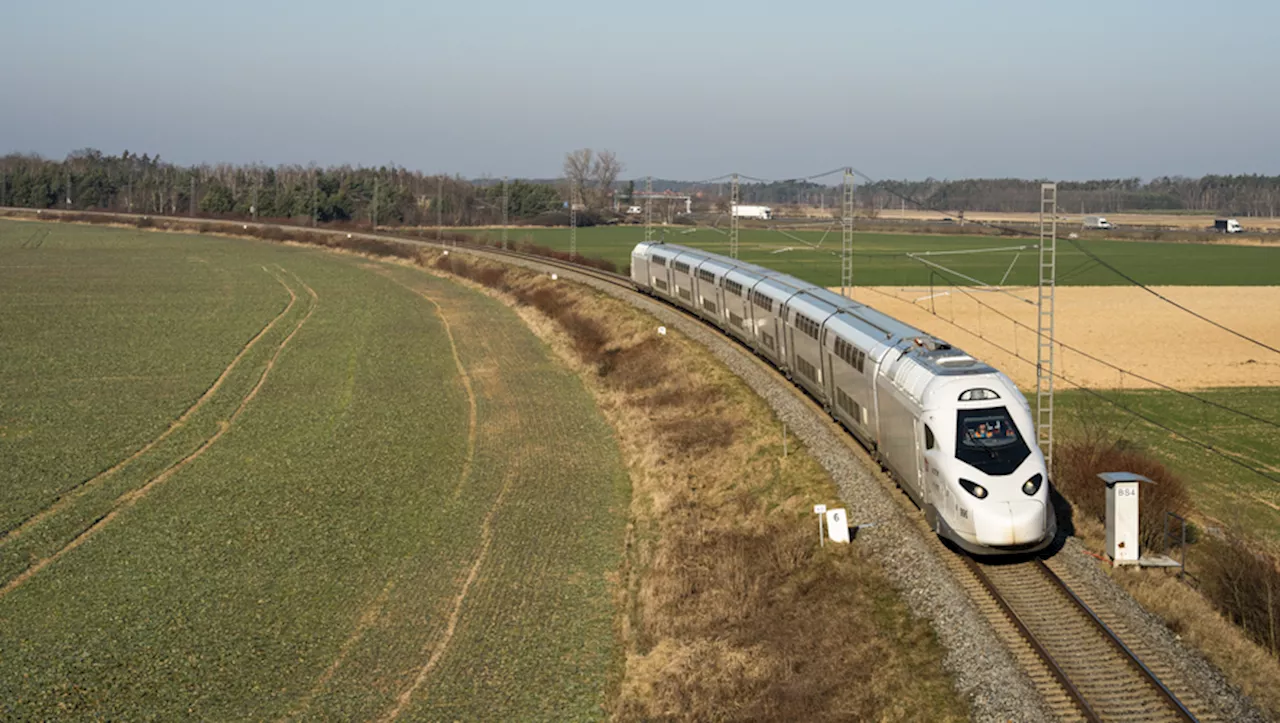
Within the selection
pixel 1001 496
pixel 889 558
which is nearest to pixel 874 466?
pixel 889 558

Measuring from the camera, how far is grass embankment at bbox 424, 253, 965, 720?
18.3 meters

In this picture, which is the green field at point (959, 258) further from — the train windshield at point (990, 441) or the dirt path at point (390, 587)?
the train windshield at point (990, 441)

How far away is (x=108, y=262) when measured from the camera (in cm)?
11138

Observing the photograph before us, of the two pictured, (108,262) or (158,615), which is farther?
(108,262)

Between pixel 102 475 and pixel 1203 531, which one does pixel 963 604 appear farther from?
pixel 102 475

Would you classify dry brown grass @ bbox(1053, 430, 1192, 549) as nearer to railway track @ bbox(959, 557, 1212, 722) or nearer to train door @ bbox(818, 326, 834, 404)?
railway track @ bbox(959, 557, 1212, 722)

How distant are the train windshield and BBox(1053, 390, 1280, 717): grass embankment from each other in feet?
10.7

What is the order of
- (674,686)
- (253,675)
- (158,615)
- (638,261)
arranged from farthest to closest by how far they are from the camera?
(638,261), (158,615), (253,675), (674,686)

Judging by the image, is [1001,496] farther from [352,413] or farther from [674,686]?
[352,413]

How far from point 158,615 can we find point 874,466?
18.0m

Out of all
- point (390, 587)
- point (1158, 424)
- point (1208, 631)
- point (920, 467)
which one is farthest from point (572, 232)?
point (1208, 631)

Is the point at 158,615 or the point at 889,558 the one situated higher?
the point at 889,558

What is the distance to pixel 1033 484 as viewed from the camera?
21.3 metres

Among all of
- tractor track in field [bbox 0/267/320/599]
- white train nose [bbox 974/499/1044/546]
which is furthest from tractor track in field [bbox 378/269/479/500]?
white train nose [bbox 974/499/1044/546]
